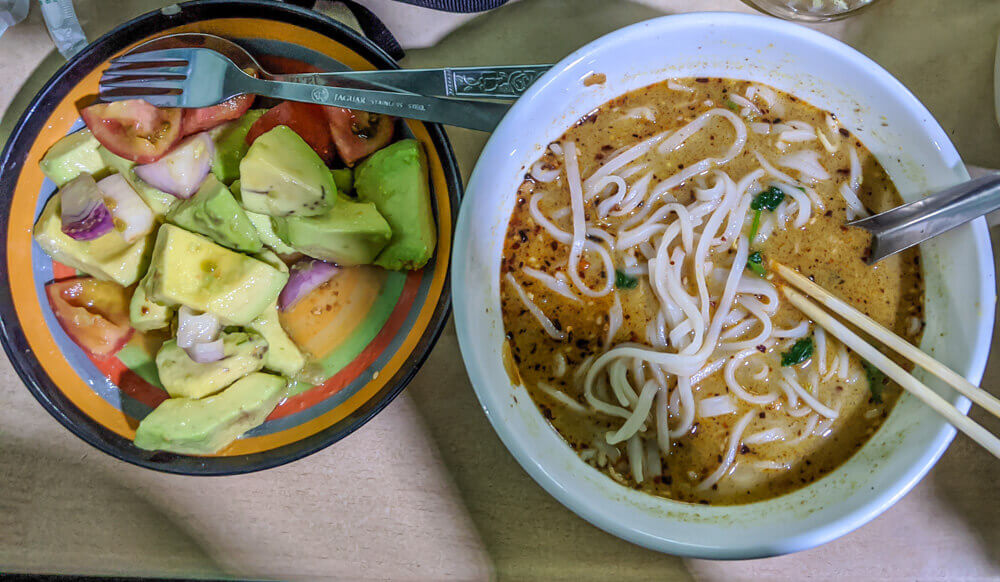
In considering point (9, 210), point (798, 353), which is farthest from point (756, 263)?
point (9, 210)

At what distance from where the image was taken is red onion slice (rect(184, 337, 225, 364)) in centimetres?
143

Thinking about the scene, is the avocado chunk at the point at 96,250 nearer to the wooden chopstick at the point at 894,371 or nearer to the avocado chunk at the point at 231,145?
the avocado chunk at the point at 231,145

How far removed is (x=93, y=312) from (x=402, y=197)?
852mm

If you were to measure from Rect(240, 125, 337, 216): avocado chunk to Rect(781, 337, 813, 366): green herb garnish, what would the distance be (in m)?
1.07

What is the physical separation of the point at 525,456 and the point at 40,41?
176 centimetres

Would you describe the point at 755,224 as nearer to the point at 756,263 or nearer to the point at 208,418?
the point at 756,263

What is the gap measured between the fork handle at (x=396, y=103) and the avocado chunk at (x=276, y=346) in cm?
52

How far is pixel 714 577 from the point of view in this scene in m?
1.70

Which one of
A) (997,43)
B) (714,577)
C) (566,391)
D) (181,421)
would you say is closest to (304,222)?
(181,421)

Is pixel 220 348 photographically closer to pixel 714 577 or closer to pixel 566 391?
pixel 566 391

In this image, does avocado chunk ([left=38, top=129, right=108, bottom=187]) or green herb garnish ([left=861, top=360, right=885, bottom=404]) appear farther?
avocado chunk ([left=38, top=129, right=108, bottom=187])

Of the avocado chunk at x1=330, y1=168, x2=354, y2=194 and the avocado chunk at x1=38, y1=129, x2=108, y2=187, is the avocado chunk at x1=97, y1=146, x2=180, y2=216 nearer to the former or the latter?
the avocado chunk at x1=38, y1=129, x2=108, y2=187

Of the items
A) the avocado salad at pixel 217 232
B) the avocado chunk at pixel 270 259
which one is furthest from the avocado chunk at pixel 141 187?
the avocado chunk at pixel 270 259

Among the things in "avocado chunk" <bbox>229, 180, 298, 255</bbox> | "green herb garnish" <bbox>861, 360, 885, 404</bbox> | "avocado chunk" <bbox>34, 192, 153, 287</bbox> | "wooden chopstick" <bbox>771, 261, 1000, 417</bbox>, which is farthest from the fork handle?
"green herb garnish" <bbox>861, 360, 885, 404</bbox>
